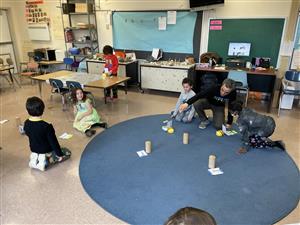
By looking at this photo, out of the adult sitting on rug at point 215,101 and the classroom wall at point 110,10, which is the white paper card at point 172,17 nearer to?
the classroom wall at point 110,10

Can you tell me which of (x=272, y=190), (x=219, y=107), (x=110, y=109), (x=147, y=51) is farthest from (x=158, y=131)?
(x=147, y=51)

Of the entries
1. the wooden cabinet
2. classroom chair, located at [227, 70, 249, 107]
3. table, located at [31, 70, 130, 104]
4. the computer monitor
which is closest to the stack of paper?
table, located at [31, 70, 130, 104]

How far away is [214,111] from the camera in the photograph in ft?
13.7

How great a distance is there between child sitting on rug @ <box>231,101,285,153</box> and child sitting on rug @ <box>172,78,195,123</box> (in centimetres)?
95

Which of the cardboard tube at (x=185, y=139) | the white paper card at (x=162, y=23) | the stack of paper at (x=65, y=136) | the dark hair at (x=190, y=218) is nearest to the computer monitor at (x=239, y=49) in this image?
the white paper card at (x=162, y=23)

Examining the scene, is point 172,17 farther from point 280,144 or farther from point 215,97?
point 280,144

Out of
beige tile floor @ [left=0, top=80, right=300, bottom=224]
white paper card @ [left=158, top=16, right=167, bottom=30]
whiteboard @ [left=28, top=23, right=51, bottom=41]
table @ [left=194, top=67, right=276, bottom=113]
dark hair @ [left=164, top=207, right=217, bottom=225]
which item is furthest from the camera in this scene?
whiteboard @ [left=28, top=23, right=51, bottom=41]

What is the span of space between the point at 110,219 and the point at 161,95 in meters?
4.07

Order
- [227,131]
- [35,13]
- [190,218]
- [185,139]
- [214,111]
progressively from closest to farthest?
[190,218] → [185,139] → [227,131] → [214,111] → [35,13]

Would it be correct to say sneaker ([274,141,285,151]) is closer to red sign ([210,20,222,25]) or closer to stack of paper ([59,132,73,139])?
stack of paper ([59,132,73,139])

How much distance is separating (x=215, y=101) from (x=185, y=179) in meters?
1.77

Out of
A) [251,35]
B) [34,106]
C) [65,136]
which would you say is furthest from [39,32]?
[251,35]

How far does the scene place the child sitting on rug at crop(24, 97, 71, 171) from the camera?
8.99 feet

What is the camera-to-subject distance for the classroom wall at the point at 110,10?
504cm
